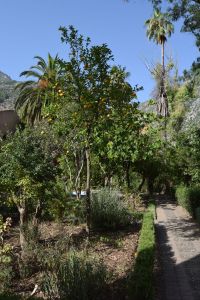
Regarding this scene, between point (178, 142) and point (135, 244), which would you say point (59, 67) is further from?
point (178, 142)

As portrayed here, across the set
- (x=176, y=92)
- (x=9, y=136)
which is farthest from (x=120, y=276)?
(x=176, y=92)

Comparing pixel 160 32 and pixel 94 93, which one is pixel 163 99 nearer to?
pixel 160 32

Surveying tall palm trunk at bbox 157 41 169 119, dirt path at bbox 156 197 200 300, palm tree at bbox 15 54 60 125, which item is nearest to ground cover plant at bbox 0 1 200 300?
dirt path at bbox 156 197 200 300

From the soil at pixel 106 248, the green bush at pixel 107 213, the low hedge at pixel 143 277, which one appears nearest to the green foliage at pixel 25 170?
the soil at pixel 106 248

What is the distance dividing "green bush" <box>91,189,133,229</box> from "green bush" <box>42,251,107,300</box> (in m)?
5.37

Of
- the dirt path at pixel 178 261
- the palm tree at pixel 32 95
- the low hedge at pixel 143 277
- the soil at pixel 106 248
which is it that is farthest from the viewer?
the palm tree at pixel 32 95

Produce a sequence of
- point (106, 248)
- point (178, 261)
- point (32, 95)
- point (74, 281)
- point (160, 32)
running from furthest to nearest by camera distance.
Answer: point (160, 32) → point (32, 95) → point (106, 248) → point (178, 261) → point (74, 281)

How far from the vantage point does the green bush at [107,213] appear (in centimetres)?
1144

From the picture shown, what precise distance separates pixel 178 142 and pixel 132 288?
1624 cm

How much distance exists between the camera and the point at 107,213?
11406 mm

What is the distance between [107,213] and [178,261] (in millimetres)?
3121

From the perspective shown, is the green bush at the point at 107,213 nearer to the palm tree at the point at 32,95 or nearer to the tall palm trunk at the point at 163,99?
the palm tree at the point at 32,95

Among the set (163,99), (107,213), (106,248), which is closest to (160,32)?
(163,99)

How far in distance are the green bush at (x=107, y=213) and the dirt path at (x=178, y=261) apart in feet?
4.26
